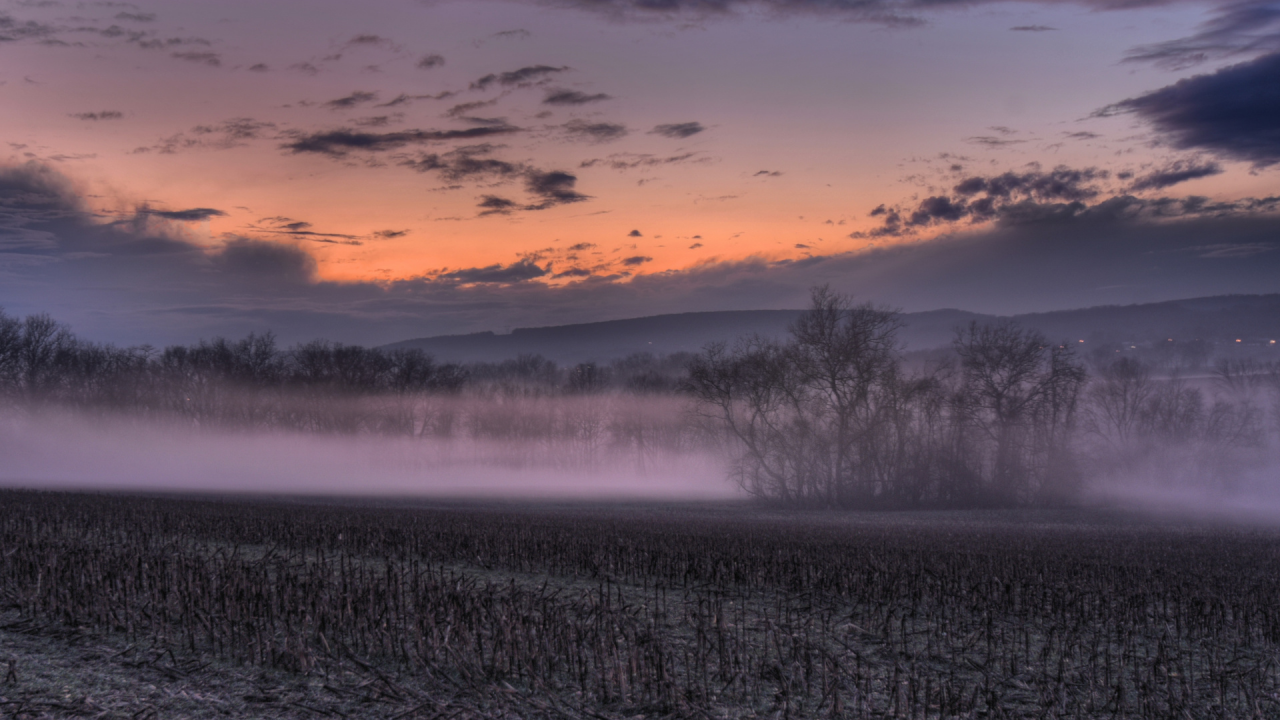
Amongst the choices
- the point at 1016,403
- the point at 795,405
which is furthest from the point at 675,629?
the point at 1016,403

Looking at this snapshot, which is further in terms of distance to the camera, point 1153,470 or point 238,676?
point 1153,470

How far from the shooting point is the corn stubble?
779 centimetres

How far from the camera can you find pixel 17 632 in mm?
9797

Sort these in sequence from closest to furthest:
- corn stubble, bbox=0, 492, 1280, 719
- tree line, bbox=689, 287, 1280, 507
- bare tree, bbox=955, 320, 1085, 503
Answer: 1. corn stubble, bbox=0, 492, 1280, 719
2. tree line, bbox=689, 287, 1280, 507
3. bare tree, bbox=955, 320, 1085, 503

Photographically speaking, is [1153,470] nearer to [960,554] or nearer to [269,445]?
[960,554]

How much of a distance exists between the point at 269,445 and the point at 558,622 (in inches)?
3273

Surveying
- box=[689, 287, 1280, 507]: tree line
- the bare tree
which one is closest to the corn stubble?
box=[689, 287, 1280, 507]: tree line

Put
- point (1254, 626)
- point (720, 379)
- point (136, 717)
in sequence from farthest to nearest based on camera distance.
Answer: point (720, 379) < point (1254, 626) < point (136, 717)

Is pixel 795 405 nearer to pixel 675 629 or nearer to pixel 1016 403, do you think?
pixel 1016 403

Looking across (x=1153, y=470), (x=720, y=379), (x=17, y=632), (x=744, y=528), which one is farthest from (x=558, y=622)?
(x=1153, y=470)

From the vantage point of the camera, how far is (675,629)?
34.1 ft

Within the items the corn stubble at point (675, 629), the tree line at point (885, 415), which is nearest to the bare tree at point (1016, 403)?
the tree line at point (885, 415)

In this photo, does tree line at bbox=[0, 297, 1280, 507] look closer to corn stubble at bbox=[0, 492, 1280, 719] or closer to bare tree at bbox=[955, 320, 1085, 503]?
bare tree at bbox=[955, 320, 1085, 503]

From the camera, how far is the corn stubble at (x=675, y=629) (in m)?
7.79
